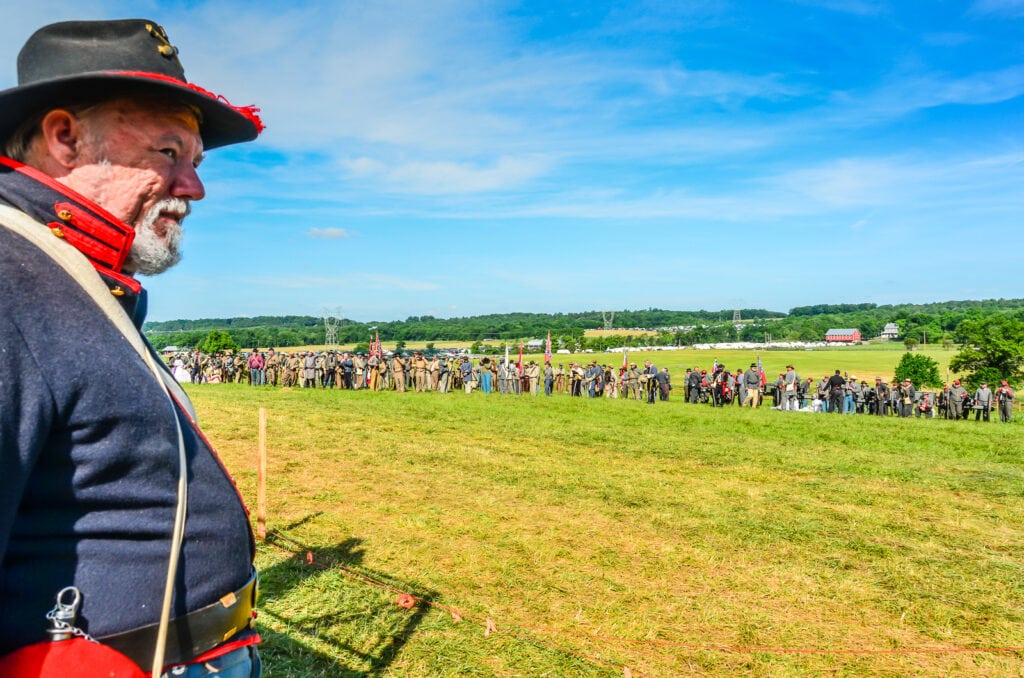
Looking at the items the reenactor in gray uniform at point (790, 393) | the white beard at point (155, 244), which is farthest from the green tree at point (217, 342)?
the white beard at point (155, 244)

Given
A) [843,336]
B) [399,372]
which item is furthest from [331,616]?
[843,336]

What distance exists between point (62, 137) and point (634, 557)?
6207mm

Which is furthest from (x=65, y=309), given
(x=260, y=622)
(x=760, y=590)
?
(x=760, y=590)

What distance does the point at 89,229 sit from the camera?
126 centimetres

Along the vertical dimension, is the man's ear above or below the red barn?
above

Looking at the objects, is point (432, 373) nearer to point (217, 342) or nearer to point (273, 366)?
point (273, 366)

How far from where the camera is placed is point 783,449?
1328cm

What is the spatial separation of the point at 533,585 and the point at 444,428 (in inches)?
382

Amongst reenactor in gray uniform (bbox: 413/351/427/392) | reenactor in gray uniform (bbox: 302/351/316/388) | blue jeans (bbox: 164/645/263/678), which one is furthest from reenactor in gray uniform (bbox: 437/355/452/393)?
blue jeans (bbox: 164/645/263/678)

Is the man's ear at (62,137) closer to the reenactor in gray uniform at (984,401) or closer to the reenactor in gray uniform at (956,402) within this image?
the reenactor in gray uniform at (984,401)

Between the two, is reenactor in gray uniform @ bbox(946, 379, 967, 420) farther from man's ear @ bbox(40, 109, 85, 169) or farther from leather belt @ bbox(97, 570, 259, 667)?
man's ear @ bbox(40, 109, 85, 169)

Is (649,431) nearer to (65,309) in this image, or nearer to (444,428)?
(444,428)

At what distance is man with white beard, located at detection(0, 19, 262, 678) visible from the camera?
3.54ft

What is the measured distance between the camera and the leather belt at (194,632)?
1230 millimetres
